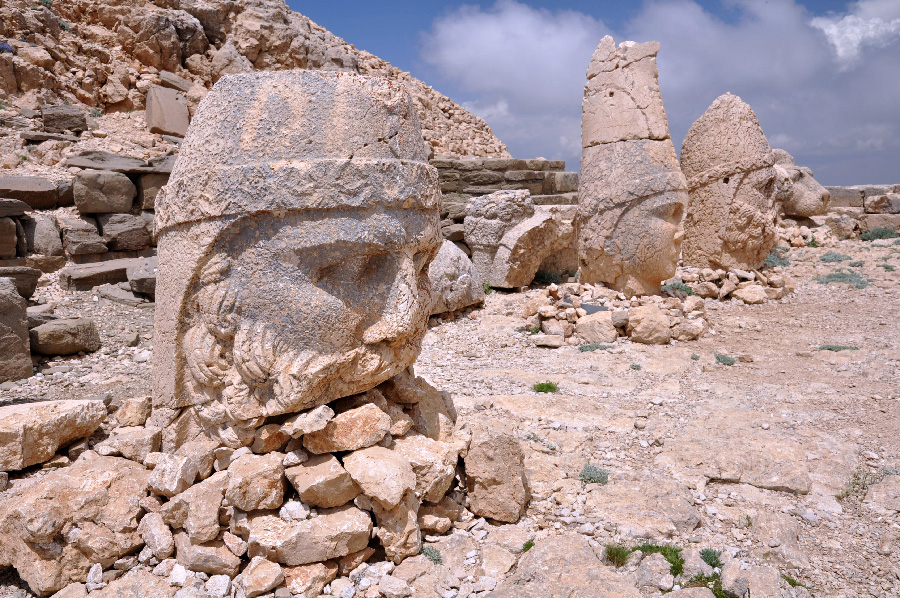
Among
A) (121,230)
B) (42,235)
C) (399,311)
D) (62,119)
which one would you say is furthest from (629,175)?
(62,119)

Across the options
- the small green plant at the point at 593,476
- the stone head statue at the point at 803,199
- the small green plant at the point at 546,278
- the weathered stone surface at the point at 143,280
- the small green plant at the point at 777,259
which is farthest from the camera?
the stone head statue at the point at 803,199

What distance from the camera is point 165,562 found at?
2.24 metres

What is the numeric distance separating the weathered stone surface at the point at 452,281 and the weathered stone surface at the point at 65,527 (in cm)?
462

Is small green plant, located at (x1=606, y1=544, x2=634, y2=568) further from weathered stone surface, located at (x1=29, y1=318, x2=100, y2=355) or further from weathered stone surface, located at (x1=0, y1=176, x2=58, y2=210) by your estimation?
weathered stone surface, located at (x1=0, y1=176, x2=58, y2=210)

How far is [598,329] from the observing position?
5957 mm

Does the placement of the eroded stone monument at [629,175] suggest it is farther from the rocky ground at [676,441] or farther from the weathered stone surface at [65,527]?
the weathered stone surface at [65,527]

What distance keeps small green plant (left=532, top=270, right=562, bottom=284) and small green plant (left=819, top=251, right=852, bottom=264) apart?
14.9 ft

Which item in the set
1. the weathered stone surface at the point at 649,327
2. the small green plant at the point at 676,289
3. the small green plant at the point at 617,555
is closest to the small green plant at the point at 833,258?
the small green plant at the point at 676,289

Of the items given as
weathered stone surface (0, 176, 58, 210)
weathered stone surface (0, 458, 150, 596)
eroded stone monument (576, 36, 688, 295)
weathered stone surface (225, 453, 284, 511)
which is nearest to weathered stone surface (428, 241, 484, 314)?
eroded stone monument (576, 36, 688, 295)

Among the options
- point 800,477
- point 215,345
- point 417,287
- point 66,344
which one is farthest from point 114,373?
point 800,477

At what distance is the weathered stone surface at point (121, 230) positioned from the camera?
8.15 m

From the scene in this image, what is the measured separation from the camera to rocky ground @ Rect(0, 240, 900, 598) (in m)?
2.29

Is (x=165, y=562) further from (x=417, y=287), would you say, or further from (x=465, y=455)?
(x=417, y=287)

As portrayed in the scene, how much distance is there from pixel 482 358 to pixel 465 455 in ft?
9.76
